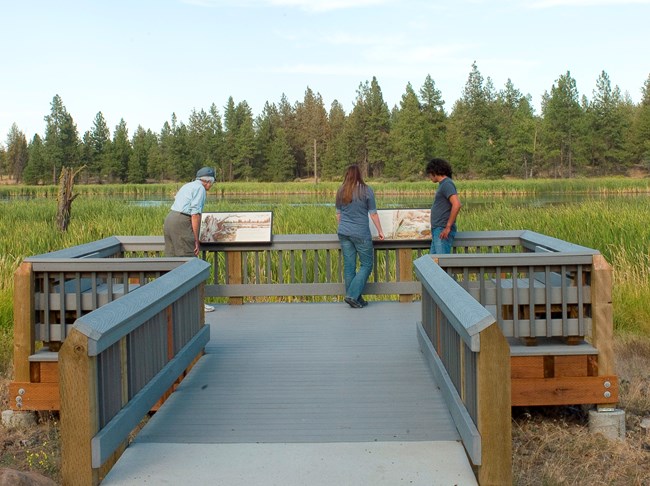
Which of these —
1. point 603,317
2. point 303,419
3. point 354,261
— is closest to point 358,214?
point 354,261

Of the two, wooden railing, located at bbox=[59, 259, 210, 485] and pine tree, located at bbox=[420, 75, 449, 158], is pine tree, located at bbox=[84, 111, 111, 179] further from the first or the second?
wooden railing, located at bbox=[59, 259, 210, 485]

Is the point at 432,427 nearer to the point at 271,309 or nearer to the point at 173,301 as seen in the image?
the point at 173,301

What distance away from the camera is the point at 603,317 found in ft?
17.7

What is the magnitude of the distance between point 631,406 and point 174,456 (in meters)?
3.78

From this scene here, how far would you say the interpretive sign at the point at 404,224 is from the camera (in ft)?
32.4

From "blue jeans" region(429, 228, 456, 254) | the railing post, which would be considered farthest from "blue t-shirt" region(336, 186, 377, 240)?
the railing post

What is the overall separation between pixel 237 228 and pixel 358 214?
1609mm

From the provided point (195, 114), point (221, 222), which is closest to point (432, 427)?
point (221, 222)

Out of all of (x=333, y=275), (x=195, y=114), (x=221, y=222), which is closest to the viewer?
(x=221, y=222)

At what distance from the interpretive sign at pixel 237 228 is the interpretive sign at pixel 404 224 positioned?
1330 mm

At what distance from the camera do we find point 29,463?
16.0 feet

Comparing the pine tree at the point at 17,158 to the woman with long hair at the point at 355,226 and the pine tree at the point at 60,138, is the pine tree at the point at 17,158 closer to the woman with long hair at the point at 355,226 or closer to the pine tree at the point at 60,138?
the pine tree at the point at 60,138

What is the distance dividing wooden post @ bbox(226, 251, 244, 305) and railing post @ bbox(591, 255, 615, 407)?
5.33 m

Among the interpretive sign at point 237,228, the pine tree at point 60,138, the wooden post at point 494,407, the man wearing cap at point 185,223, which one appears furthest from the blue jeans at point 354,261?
the pine tree at point 60,138
